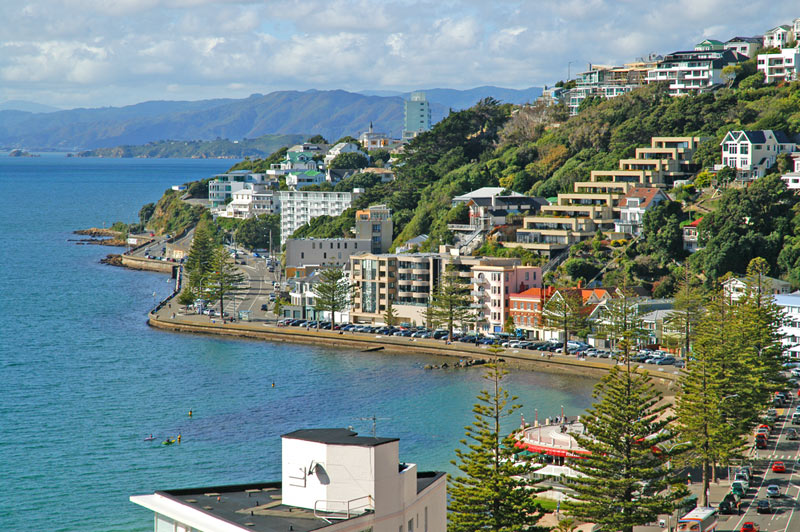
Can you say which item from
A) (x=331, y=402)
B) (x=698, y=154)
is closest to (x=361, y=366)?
(x=331, y=402)

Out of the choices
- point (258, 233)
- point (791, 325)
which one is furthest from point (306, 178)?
point (791, 325)

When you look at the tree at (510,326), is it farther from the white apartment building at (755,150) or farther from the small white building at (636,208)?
the white apartment building at (755,150)

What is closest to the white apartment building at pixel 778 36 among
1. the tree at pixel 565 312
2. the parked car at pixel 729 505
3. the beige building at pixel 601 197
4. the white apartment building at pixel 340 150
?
the beige building at pixel 601 197

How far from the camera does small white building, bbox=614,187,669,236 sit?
68750mm

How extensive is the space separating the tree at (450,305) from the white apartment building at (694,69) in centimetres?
3680

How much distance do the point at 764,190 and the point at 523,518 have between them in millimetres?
46392

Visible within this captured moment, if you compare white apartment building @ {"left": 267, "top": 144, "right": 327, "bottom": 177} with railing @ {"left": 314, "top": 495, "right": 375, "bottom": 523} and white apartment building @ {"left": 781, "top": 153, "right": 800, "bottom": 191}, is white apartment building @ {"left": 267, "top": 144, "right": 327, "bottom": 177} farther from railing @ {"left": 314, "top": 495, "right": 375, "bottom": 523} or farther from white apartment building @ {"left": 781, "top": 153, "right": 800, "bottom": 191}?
railing @ {"left": 314, "top": 495, "right": 375, "bottom": 523}

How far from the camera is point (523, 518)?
79.8 feet

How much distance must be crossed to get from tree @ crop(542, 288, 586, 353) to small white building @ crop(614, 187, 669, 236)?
1261 cm

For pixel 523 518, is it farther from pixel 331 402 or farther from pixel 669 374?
pixel 669 374

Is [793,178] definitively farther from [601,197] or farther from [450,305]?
[450,305]

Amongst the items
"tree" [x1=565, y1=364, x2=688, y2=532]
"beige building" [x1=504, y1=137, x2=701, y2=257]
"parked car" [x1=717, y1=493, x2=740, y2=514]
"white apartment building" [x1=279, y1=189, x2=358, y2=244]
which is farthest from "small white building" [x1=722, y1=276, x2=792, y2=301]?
"white apartment building" [x1=279, y1=189, x2=358, y2=244]

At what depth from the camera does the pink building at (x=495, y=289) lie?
6128 cm

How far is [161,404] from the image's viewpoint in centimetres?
4628
